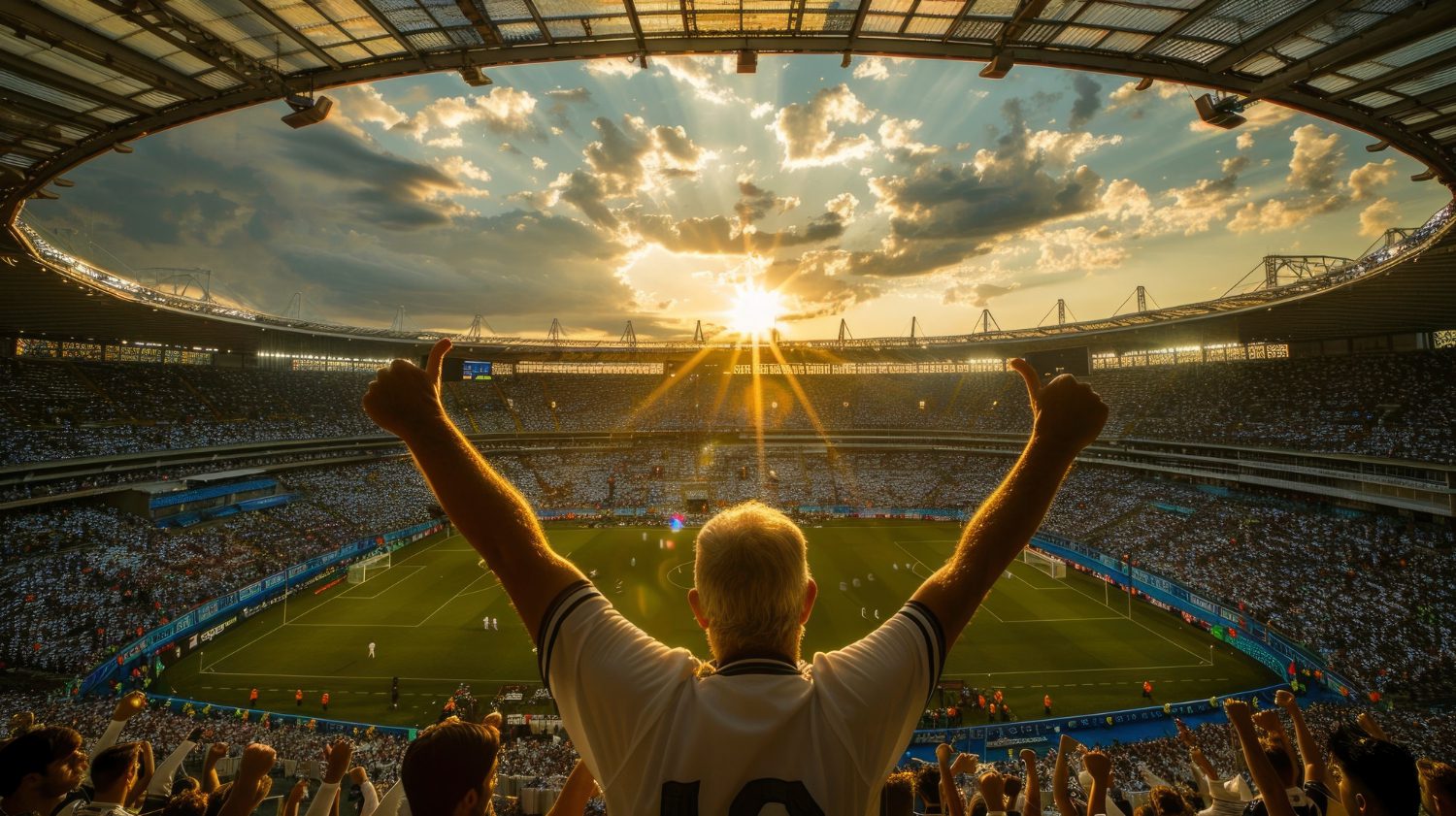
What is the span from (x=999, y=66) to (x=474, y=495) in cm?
977

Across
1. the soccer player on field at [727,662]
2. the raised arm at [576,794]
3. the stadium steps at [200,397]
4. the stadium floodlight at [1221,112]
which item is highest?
the stadium floodlight at [1221,112]

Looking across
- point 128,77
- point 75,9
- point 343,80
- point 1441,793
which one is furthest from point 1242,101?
point 128,77

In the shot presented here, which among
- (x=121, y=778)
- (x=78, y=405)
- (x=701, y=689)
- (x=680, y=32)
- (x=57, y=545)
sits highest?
(x=680, y=32)

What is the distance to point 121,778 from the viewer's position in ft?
12.4

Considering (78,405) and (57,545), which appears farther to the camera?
(78,405)

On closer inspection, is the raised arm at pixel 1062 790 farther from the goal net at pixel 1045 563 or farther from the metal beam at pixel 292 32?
the goal net at pixel 1045 563

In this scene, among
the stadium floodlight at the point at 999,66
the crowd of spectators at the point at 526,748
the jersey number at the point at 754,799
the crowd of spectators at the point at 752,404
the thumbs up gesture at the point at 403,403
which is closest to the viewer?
the jersey number at the point at 754,799

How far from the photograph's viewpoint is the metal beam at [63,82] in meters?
9.08

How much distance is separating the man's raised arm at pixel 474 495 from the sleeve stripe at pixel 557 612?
0.02 meters

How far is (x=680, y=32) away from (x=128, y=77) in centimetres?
914

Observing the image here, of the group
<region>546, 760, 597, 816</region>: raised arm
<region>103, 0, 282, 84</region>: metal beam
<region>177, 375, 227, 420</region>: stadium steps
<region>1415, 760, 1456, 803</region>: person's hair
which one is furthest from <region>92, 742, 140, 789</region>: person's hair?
<region>177, 375, 227, 420</region>: stadium steps

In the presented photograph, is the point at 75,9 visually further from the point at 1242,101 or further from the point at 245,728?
the point at 245,728

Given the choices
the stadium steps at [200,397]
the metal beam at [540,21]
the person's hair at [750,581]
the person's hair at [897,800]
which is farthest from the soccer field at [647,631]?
the person's hair at [750,581]

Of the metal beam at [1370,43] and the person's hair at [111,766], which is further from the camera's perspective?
the metal beam at [1370,43]
